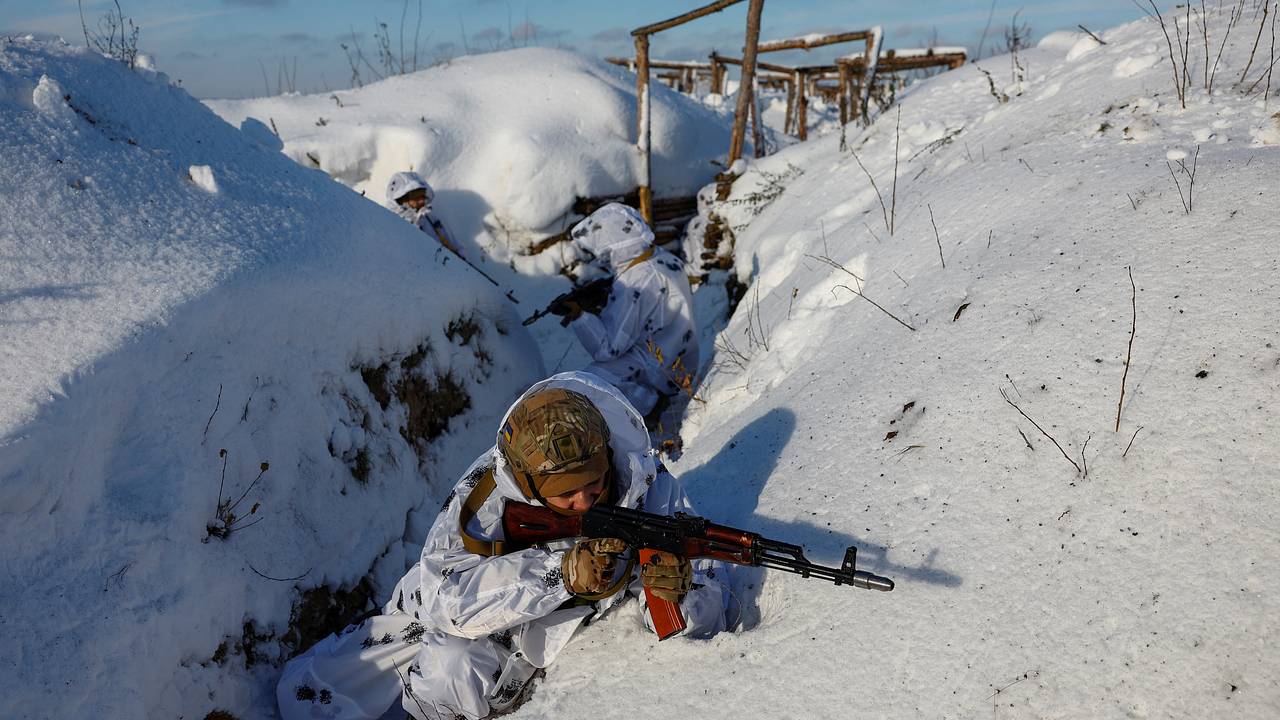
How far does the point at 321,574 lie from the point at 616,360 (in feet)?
8.08

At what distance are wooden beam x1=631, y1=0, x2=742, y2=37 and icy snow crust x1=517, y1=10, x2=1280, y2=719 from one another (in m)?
4.39

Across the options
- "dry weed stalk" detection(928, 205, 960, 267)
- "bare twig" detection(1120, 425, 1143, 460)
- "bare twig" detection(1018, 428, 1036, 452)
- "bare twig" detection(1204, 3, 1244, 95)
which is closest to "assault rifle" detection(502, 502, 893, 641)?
"bare twig" detection(1018, 428, 1036, 452)

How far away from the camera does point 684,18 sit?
693 centimetres

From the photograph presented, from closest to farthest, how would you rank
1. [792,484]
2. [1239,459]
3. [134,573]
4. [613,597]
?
[1239,459] < [134,573] < [613,597] < [792,484]

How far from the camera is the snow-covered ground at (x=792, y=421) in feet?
5.11

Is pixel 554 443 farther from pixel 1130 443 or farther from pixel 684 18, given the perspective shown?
pixel 684 18

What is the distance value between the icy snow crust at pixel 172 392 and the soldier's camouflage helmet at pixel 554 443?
1.08 m

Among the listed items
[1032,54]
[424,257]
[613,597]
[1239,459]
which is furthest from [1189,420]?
[1032,54]

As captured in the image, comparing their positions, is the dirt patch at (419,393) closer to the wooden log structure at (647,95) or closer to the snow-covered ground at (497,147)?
the snow-covered ground at (497,147)

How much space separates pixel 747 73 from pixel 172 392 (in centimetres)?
618

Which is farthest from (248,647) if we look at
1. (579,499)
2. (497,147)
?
(497,147)

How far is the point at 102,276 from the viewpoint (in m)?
2.33

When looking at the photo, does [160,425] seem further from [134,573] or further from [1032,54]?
[1032,54]

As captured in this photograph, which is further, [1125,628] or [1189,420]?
[1189,420]
